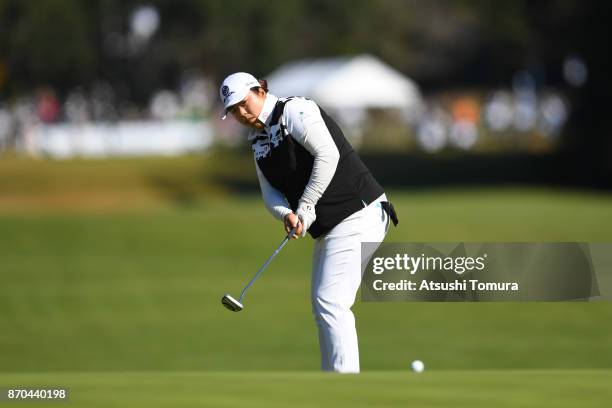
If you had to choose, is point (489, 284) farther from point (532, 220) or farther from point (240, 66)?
point (240, 66)

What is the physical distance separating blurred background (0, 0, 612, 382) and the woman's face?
17.8ft

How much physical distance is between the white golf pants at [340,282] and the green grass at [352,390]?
3.84 ft

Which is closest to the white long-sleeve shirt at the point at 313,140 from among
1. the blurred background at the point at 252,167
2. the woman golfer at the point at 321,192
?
the woman golfer at the point at 321,192

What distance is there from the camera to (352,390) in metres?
5.90

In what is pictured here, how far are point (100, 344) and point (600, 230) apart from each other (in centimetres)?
1153

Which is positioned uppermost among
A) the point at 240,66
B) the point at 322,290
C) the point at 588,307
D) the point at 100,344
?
the point at 240,66

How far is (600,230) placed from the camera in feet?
74.9

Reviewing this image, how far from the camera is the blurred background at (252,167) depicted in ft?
48.9

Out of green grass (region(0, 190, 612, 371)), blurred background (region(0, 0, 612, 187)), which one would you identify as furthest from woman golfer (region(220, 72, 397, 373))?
blurred background (region(0, 0, 612, 187))

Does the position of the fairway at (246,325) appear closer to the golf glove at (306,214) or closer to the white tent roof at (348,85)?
the golf glove at (306,214)

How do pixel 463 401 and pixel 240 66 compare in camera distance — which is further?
pixel 240 66

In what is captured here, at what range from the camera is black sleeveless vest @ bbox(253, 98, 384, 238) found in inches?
309

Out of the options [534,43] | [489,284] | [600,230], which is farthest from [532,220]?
[534,43]

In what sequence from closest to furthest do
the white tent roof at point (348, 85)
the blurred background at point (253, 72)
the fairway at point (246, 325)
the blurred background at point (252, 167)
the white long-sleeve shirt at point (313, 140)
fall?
the fairway at point (246, 325), the white long-sleeve shirt at point (313, 140), the blurred background at point (252, 167), the blurred background at point (253, 72), the white tent roof at point (348, 85)
